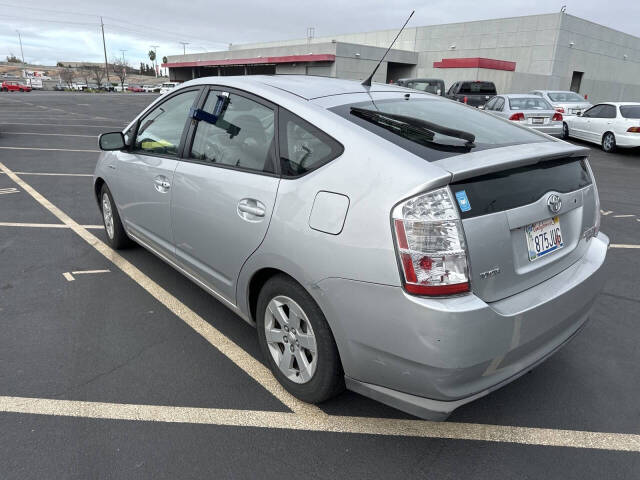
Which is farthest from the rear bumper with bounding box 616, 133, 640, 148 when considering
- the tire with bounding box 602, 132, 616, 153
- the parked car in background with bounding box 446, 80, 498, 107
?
the parked car in background with bounding box 446, 80, 498, 107

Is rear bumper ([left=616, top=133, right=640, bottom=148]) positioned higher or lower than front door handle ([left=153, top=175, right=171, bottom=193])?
lower

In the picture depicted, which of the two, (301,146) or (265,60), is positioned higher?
(265,60)

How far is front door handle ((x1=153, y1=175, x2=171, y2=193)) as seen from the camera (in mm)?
3469

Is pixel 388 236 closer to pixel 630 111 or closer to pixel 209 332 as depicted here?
pixel 209 332

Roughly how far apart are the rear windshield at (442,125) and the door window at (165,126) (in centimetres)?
149

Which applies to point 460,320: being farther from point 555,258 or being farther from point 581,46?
point 581,46

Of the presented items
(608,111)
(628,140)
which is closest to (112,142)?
(628,140)

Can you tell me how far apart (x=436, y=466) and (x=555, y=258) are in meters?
1.19

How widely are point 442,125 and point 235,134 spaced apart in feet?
4.21

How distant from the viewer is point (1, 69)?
125 m

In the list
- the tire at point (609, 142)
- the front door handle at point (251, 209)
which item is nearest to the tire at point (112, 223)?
the front door handle at point (251, 209)

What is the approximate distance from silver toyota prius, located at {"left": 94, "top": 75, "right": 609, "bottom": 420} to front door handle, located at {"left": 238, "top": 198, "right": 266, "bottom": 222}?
0.4 inches

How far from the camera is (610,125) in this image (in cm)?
1348

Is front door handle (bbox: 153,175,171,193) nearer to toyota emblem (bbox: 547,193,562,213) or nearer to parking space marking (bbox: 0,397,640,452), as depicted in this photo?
parking space marking (bbox: 0,397,640,452)
